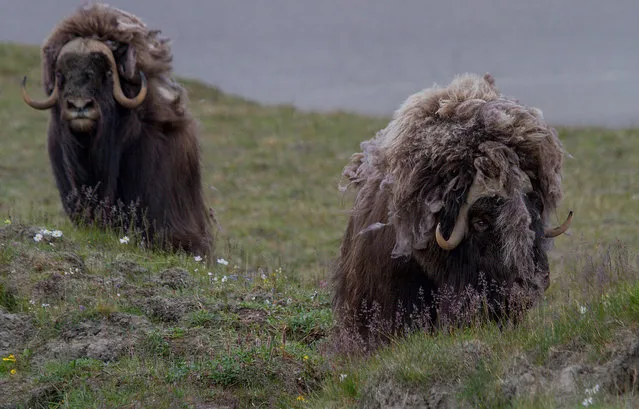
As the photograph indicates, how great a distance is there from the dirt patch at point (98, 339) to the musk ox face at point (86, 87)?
2689 mm

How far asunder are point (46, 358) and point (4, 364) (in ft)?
0.64

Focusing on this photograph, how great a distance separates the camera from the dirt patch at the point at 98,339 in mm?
5273

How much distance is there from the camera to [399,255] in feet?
16.6

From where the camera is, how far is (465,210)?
5000 millimetres

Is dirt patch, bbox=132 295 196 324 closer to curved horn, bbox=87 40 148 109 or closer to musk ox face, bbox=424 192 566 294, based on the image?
musk ox face, bbox=424 192 566 294

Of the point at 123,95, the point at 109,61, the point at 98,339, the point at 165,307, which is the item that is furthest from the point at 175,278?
the point at 109,61

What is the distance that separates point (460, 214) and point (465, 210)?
0.10 ft

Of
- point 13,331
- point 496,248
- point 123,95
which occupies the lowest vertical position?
point 13,331

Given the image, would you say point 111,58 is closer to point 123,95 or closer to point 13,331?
point 123,95

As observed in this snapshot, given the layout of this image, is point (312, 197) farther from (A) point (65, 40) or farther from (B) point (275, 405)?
(B) point (275, 405)

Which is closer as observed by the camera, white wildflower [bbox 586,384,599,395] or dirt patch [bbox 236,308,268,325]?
white wildflower [bbox 586,384,599,395]

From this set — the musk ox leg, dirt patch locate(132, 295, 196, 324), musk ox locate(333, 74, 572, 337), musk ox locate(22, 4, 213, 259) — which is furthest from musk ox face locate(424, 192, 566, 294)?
musk ox locate(22, 4, 213, 259)

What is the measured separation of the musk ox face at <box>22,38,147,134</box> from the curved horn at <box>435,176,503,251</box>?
3650 mm

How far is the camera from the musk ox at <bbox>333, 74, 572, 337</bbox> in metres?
4.99
